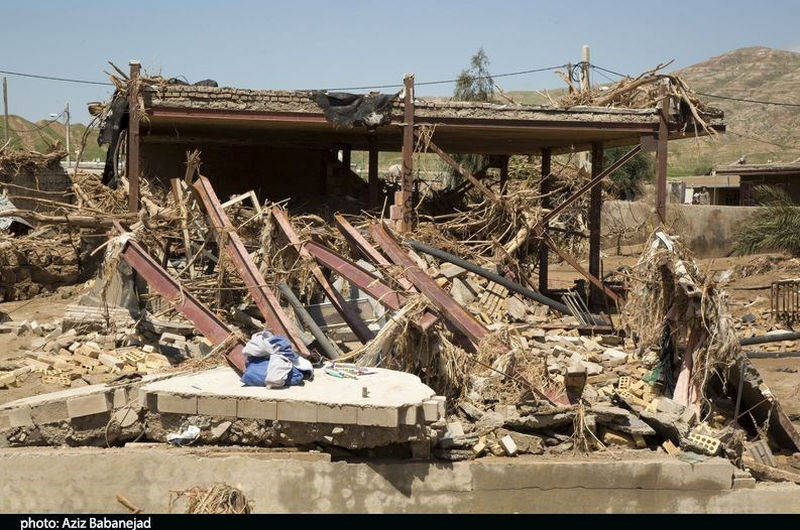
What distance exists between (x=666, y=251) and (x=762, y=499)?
2.85 m

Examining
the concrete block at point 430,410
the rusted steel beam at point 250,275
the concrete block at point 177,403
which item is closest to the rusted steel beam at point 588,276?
the rusted steel beam at point 250,275

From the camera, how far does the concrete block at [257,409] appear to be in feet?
24.3

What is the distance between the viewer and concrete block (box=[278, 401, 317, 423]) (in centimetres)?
734

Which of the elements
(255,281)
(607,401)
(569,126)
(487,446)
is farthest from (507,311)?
(487,446)

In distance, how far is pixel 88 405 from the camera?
788cm

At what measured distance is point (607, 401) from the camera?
32.7ft

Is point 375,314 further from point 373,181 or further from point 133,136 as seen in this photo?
point 373,181

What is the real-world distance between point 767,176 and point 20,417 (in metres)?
27.1

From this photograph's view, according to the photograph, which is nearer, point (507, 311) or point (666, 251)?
point (666, 251)

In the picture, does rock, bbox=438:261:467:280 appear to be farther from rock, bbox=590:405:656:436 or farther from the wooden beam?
rock, bbox=590:405:656:436

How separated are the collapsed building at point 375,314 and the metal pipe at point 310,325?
0.04 meters

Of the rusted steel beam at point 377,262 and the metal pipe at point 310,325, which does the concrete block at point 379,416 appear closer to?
the rusted steel beam at point 377,262

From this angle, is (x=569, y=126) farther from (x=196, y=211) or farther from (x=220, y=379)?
(x=220, y=379)

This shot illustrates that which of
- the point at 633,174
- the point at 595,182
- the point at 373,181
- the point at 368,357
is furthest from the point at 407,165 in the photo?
the point at 633,174
